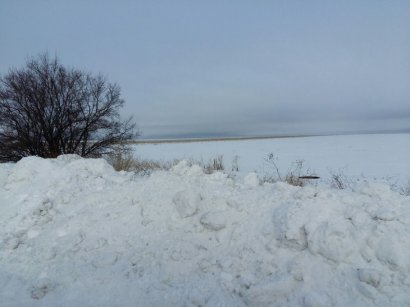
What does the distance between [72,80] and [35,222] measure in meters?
9.70

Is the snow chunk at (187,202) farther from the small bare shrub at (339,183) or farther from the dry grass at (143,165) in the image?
the small bare shrub at (339,183)

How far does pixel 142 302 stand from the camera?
3359 millimetres

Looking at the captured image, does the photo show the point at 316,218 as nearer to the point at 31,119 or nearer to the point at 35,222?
the point at 35,222

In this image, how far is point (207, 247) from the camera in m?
3.96

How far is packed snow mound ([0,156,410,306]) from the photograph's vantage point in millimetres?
3279

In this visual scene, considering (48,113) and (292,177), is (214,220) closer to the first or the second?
(292,177)

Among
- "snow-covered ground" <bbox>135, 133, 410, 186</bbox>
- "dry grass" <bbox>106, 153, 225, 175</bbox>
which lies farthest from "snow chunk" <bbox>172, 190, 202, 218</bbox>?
"snow-covered ground" <bbox>135, 133, 410, 186</bbox>

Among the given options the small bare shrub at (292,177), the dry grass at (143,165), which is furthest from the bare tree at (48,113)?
the small bare shrub at (292,177)

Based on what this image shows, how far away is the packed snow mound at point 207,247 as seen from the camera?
3.28 m

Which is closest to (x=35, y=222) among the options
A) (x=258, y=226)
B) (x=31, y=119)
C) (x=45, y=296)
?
(x=45, y=296)

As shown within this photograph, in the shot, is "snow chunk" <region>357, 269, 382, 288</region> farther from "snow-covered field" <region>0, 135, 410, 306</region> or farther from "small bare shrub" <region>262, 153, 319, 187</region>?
"small bare shrub" <region>262, 153, 319, 187</region>

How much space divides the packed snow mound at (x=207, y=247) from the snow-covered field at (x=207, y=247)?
0.01 m

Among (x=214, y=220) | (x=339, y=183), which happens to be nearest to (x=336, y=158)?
(x=339, y=183)

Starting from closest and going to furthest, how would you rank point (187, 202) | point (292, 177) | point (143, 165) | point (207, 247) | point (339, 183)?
point (207, 247) < point (187, 202) < point (339, 183) < point (292, 177) < point (143, 165)
